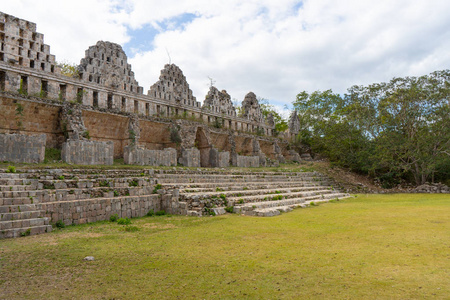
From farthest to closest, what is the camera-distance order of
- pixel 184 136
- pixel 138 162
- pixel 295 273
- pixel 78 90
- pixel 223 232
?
pixel 184 136 → pixel 78 90 → pixel 138 162 → pixel 223 232 → pixel 295 273

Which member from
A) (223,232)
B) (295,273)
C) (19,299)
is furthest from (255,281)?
(223,232)

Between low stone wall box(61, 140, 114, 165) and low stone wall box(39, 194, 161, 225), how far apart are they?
5.05 metres

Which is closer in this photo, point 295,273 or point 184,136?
point 295,273

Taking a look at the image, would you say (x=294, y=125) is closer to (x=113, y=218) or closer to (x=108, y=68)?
(x=108, y=68)

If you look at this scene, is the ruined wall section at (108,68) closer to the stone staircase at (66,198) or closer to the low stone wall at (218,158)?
the low stone wall at (218,158)

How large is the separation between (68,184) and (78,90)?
1279 cm

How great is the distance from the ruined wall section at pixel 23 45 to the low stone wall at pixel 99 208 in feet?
49.4

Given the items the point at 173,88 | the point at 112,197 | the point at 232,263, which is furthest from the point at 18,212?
the point at 173,88

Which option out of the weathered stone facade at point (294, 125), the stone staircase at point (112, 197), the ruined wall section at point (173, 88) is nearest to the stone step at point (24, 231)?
the stone staircase at point (112, 197)

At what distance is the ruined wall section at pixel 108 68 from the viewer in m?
22.0

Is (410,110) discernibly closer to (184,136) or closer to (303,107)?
(184,136)

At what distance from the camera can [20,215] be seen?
23.9 feet

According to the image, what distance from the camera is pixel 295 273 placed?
171 inches

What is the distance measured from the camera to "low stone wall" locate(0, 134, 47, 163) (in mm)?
11570
